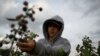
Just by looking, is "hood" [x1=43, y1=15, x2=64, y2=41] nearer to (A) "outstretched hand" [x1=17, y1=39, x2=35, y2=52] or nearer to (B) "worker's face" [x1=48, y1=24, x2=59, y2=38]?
(B) "worker's face" [x1=48, y1=24, x2=59, y2=38]

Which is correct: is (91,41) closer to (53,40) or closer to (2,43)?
(53,40)

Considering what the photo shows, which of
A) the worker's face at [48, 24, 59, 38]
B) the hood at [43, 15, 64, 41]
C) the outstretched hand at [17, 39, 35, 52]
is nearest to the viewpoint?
the outstretched hand at [17, 39, 35, 52]

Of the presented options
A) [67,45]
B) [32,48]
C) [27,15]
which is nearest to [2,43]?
[27,15]

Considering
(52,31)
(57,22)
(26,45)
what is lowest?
(26,45)

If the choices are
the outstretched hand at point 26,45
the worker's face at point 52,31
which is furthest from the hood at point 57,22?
the outstretched hand at point 26,45

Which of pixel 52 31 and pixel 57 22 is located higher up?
pixel 57 22

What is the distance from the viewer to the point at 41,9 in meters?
2.01

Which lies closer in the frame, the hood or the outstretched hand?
the outstretched hand

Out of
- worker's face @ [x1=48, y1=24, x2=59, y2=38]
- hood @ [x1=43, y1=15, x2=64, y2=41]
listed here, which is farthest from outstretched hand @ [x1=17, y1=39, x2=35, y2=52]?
hood @ [x1=43, y1=15, x2=64, y2=41]

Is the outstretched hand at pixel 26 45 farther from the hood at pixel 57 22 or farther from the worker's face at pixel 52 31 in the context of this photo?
the hood at pixel 57 22

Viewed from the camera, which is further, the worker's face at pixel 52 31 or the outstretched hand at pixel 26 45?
the worker's face at pixel 52 31

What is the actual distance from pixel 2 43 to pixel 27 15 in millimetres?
240

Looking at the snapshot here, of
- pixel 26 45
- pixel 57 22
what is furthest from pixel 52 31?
pixel 26 45

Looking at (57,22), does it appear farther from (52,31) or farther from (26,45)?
(26,45)
